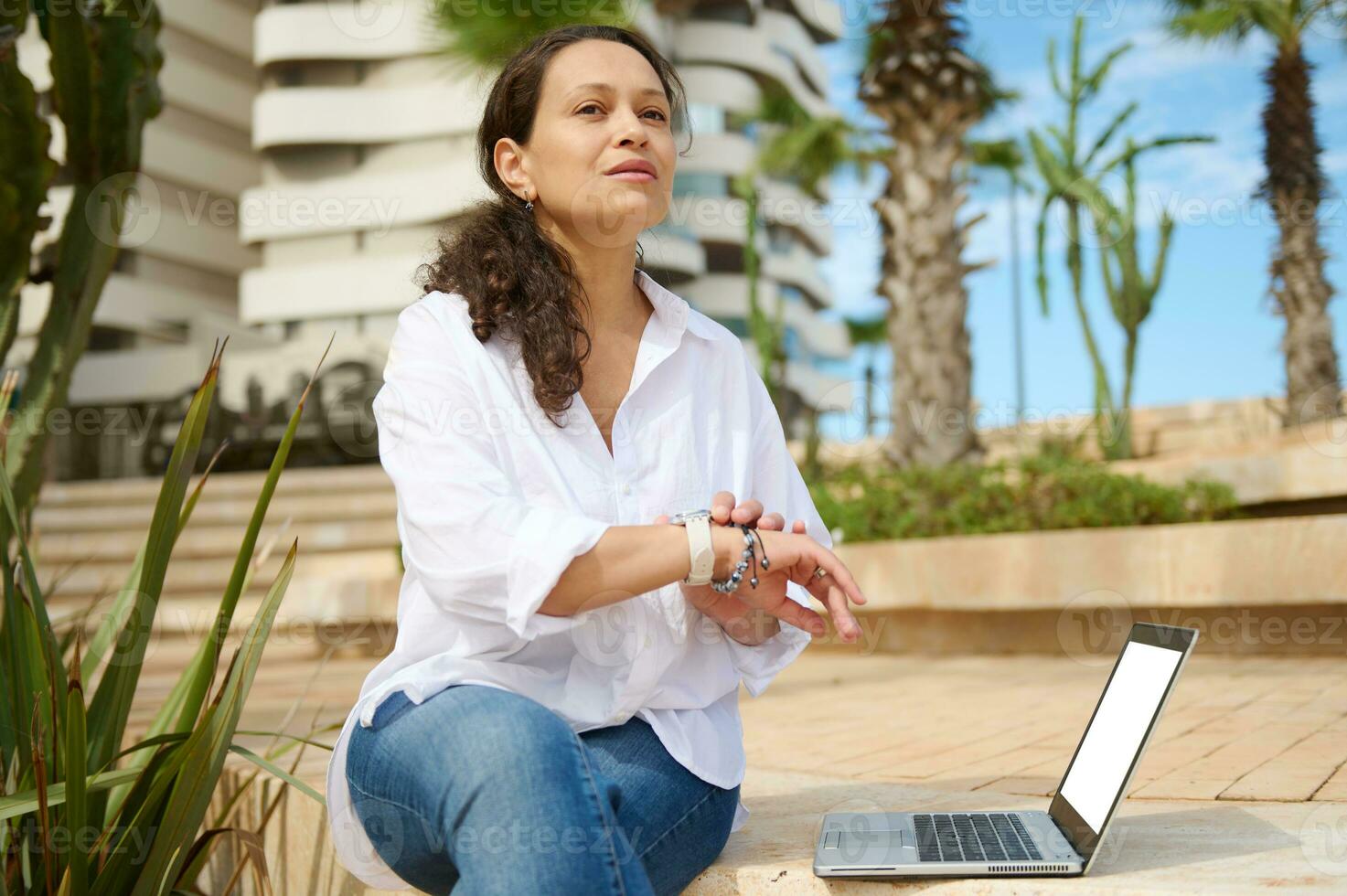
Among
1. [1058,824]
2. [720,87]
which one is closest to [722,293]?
[720,87]

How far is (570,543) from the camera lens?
1.64 meters

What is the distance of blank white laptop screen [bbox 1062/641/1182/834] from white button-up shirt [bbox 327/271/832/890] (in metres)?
0.48

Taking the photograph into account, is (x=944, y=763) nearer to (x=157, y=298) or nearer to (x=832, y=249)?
(x=157, y=298)

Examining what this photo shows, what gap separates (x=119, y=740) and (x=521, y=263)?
129cm

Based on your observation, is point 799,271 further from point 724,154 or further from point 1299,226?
point 1299,226

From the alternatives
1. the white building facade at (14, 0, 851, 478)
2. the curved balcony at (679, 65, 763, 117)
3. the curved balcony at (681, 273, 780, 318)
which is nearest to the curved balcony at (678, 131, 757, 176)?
the curved balcony at (679, 65, 763, 117)

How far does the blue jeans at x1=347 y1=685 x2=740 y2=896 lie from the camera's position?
1.49 meters

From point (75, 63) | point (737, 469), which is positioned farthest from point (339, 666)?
point (737, 469)

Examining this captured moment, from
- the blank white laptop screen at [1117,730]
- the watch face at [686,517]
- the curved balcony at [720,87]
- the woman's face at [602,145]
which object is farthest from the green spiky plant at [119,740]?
the curved balcony at [720,87]

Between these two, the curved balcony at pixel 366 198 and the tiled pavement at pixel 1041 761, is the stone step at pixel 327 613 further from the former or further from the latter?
the curved balcony at pixel 366 198

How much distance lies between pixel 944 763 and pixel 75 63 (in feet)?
10.2

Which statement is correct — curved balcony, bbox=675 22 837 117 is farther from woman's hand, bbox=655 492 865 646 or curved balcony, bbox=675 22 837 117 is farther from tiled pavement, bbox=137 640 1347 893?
woman's hand, bbox=655 492 865 646

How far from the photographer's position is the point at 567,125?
205cm

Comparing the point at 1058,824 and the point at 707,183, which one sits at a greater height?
the point at 707,183
